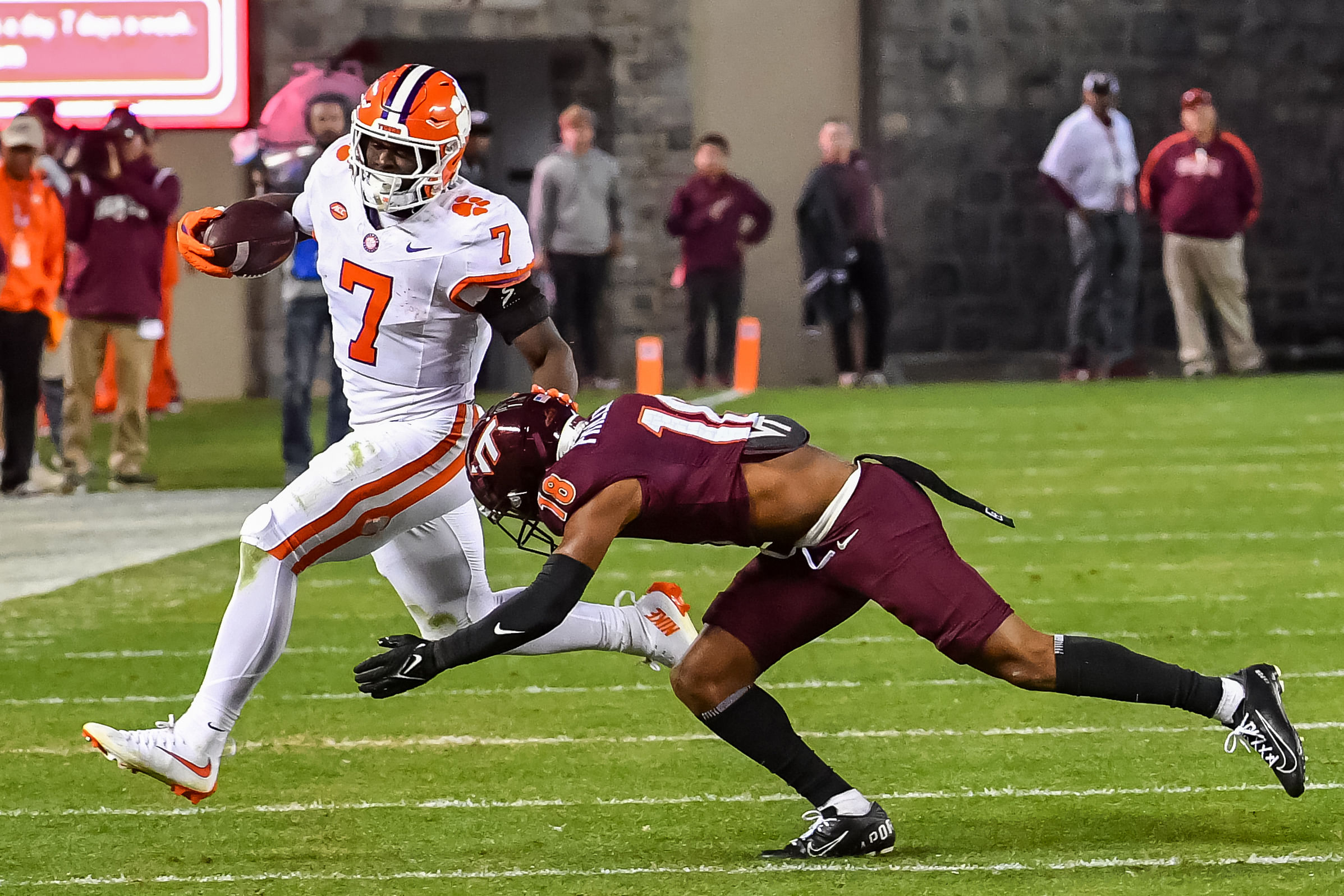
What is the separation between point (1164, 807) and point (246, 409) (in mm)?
13557

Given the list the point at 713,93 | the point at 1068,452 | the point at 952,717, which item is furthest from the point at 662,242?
the point at 952,717

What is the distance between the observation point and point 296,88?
11.0 m

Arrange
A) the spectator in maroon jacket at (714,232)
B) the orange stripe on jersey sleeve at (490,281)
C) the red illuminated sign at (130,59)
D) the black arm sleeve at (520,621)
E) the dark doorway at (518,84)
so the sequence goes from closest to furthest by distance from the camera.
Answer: the black arm sleeve at (520,621) < the orange stripe on jersey sleeve at (490,281) < the red illuminated sign at (130,59) < the spectator in maroon jacket at (714,232) < the dark doorway at (518,84)

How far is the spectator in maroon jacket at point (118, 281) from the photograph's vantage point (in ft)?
37.2

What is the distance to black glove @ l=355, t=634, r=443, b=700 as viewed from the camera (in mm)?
4078

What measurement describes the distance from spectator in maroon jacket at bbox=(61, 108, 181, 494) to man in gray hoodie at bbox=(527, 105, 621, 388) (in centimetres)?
474

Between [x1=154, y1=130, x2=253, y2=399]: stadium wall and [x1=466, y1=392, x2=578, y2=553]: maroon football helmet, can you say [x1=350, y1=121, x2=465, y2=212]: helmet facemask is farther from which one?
[x1=154, y1=130, x2=253, y2=399]: stadium wall

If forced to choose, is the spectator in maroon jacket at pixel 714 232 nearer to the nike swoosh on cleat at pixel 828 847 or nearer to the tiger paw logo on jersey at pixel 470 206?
the tiger paw logo on jersey at pixel 470 206

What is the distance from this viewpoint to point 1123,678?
4312 mm

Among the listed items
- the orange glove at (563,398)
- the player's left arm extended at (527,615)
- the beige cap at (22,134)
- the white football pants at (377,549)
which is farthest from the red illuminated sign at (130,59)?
the player's left arm extended at (527,615)

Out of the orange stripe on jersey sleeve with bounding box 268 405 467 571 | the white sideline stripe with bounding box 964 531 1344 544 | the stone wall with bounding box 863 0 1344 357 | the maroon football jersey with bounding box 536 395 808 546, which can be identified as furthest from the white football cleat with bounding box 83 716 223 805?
the stone wall with bounding box 863 0 1344 357

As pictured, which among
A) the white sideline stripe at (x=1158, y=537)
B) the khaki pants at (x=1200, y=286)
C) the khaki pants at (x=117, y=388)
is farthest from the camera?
the khaki pants at (x=1200, y=286)

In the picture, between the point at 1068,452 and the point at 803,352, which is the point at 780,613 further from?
the point at 803,352

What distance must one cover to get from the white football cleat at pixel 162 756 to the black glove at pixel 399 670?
0.75 m
